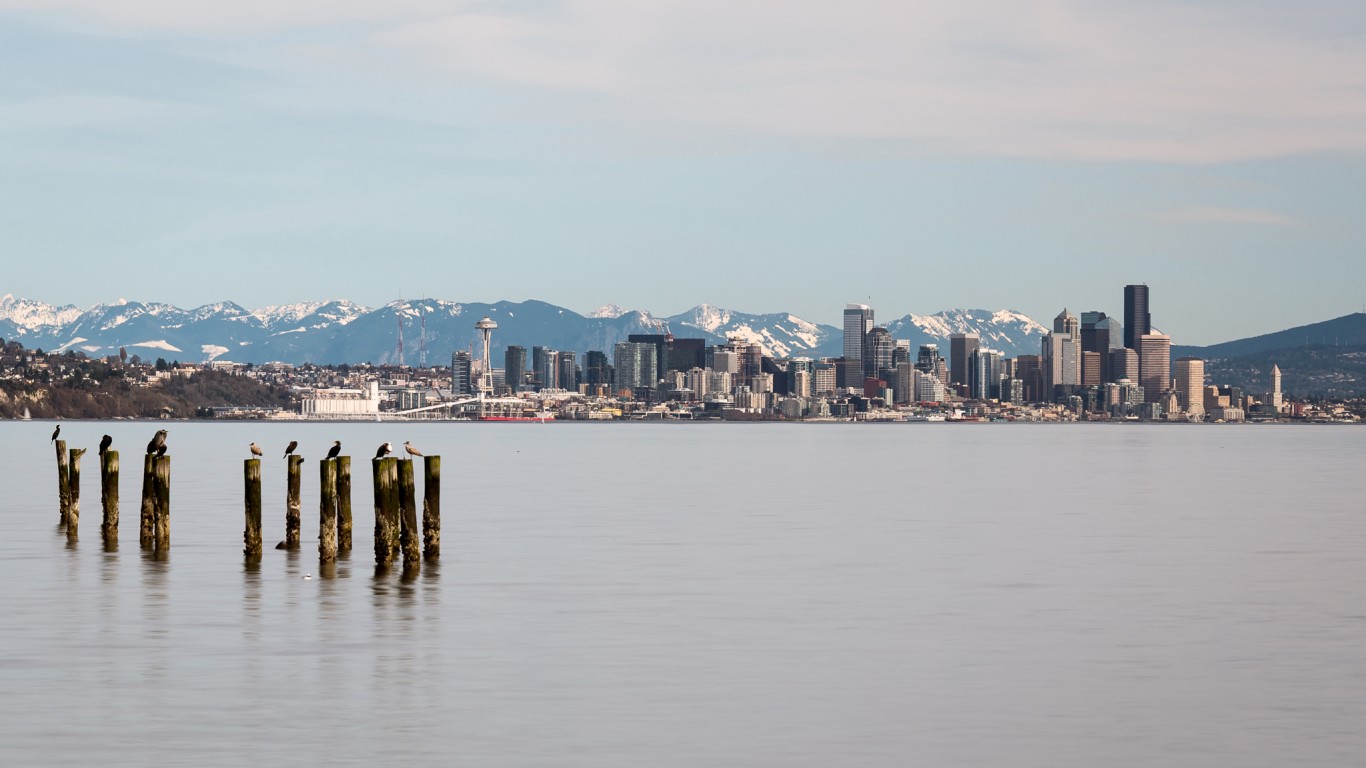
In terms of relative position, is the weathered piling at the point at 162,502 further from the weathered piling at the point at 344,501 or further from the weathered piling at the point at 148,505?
the weathered piling at the point at 344,501

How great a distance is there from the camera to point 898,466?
137375 mm

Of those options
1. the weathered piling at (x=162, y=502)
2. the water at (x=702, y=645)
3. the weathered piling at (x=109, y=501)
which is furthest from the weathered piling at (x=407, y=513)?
the weathered piling at (x=109, y=501)

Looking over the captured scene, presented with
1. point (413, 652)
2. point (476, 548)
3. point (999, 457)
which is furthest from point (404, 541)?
point (999, 457)

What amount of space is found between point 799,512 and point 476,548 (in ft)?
76.1

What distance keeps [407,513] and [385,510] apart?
0.54 meters

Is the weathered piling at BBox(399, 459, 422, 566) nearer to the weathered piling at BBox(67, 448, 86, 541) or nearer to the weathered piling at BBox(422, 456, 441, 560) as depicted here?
the weathered piling at BBox(422, 456, 441, 560)

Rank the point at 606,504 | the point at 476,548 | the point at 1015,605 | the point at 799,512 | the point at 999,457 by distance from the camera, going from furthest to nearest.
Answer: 1. the point at 999,457
2. the point at 606,504
3. the point at 799,512
4. the point at 476,548
5. the point at 1015,605

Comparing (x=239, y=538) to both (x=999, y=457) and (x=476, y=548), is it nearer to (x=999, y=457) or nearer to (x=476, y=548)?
(x=476, y=548)

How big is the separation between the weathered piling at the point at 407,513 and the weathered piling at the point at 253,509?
11.3 ft

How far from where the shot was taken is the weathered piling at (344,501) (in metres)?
44.5

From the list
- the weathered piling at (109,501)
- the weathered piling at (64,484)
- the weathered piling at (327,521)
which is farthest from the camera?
the weathered piling at (64,484)

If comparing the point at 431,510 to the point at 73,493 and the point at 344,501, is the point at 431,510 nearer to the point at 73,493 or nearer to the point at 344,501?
the point at 344,501

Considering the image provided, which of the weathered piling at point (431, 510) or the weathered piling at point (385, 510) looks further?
the weathered piling at point (431, 510)

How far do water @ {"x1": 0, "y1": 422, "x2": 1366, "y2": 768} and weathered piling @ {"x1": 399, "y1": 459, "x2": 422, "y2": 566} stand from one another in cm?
109
